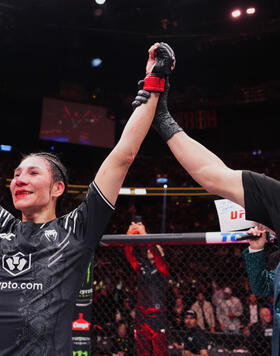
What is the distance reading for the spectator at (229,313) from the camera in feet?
18.4

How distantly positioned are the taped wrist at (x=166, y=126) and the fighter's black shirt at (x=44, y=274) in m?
0.38

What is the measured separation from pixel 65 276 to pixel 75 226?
0.19 meters

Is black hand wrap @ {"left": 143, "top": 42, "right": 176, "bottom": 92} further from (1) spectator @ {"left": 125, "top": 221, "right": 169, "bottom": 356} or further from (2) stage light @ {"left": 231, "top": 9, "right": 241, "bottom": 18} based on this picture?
(2) stage light @ {"left": 231, "top": 9, "right": 241, "bottom": 18}

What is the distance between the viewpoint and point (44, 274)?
4.97ft

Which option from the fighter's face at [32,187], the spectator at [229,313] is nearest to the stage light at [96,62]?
the spectator at [229,313]

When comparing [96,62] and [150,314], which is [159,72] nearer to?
[150,314]

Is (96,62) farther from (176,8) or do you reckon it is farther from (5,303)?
(5,303)

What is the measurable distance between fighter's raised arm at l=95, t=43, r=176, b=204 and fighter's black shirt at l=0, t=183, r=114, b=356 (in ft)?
0.18

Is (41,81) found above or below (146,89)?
above

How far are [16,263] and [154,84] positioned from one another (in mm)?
881

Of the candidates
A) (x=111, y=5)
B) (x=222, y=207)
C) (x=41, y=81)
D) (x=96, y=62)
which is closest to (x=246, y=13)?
(x=111, y=5)

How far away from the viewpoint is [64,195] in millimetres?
1826

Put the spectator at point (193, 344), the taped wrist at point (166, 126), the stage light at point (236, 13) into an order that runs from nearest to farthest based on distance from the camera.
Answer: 1. the taped wrist at point (166, 126)
2. the spectator at point (193, 344)
3. the stage light at point (236, 13)

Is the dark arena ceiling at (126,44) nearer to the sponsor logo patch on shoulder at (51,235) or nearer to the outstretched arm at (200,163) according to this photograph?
the outstretched arm at (200,163)
